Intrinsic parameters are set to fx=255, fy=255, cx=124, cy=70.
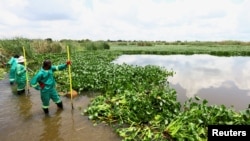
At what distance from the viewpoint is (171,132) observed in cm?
539

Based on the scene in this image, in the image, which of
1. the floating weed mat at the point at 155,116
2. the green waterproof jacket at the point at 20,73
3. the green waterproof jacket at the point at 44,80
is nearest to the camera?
the floating weed mat at the point at 155,116

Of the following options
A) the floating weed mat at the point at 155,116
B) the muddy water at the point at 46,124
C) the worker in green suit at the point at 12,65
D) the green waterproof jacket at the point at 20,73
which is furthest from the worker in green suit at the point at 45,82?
the worker in green suit at the point at 12,65

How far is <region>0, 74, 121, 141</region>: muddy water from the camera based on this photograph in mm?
5656

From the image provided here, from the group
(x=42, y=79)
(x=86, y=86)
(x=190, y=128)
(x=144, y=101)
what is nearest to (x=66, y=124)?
(x=42, y=79)

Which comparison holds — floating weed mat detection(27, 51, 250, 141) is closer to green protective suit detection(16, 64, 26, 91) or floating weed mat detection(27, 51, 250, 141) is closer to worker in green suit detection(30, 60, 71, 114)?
worker in green suit detection(30, 60, 71, 114)

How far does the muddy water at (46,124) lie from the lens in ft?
18.6

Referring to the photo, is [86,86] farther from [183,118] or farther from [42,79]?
[183,118]

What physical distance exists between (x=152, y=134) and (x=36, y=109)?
402 centimetres

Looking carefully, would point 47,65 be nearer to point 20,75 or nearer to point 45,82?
point 45,82

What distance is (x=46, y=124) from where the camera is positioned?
6434 millimetres

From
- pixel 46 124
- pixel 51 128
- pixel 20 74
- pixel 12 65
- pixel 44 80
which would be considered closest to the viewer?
pixel 51 128

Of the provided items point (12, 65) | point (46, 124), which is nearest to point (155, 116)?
point (46, 124)

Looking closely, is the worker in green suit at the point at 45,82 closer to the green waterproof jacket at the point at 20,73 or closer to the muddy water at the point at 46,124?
the muddy water at the point at 46,124

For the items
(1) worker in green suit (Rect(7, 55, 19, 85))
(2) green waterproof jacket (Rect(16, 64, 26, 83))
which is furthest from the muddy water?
(1) worker in green suit (Rect(7, 55, 19, 85))
